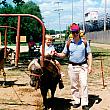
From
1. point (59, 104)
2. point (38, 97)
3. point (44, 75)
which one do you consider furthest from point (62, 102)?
point (44, 75)

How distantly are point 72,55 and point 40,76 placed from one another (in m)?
0.96

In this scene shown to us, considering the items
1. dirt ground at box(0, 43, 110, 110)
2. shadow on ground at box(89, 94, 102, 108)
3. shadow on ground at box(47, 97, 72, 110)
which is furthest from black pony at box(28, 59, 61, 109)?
shadow on ground at box(89, 94, 102, 108)

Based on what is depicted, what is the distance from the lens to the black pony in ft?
26.6

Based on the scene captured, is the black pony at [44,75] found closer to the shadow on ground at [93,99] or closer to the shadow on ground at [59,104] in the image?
the shadow on ground at [59,104]

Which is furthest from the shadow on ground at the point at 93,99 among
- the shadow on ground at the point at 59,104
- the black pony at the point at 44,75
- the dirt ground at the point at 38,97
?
the black pony at the point at 44,75

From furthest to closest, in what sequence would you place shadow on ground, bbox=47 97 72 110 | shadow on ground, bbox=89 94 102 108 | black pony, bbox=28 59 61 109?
shadow on ground, bbox=89 94 102 108, shadow on ground, bbox=47 97 72 110, black pony, bbox=28 59 61 109

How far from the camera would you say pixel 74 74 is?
8828 millimetres

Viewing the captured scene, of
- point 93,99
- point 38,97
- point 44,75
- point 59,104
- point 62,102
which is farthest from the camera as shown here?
point 38,97

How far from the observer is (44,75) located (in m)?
8.44

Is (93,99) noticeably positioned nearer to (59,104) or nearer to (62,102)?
(62,102)

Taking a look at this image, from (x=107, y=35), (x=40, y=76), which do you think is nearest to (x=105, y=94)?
(x=40, y=76)

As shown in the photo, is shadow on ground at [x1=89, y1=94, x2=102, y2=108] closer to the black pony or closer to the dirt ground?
the dirt ground

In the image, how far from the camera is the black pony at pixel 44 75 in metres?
8.12

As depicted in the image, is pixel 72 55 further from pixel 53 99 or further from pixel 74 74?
pixel 53 99
